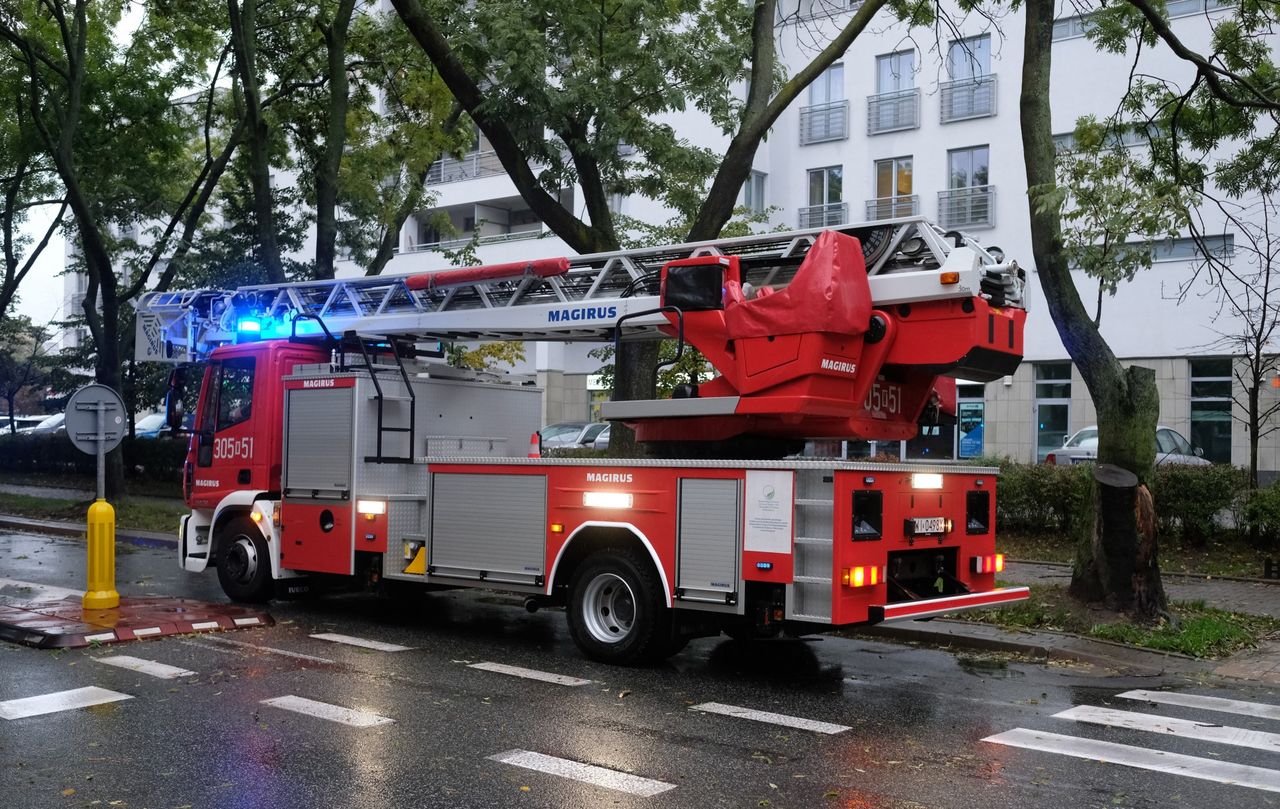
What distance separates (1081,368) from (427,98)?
1289 cm

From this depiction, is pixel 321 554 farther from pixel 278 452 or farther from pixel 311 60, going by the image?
pixel 311 60

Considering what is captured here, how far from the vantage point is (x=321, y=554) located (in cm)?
1141

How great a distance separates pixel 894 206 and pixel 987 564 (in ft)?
84.4

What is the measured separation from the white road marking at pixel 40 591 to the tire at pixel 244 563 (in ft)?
5.39

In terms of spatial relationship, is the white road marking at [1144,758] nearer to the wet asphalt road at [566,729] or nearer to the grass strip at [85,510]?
the wet asphalt road at [566,729]

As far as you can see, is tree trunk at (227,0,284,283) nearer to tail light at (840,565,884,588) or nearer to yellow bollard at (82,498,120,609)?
yellow bollard at (82,498,120,609)

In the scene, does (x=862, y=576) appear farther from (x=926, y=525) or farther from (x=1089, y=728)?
(x=1089, y=728)

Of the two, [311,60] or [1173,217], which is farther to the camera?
[311,60]

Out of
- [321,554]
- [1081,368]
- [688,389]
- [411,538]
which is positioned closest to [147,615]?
[321,554]

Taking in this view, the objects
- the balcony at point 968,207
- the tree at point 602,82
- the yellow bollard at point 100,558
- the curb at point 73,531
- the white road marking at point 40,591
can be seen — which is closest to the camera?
the yellow bollard at point 100,558

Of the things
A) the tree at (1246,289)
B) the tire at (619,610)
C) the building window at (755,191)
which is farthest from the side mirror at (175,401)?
the building window at (755,191)

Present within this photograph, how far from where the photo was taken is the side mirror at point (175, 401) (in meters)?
12.2

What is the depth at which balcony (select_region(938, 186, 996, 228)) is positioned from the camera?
3238cm

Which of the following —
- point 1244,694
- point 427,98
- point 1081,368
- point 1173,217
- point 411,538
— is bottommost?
point 1244,694
